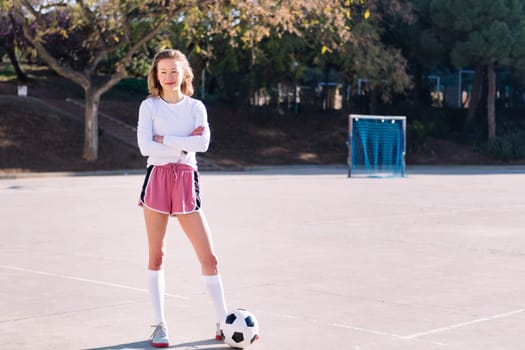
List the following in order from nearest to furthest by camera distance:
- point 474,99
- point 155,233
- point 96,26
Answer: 1. point 155,233
2. point 96,26
3. point 474,99

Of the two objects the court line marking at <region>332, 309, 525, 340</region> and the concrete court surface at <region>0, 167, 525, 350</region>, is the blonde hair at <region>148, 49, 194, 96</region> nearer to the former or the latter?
the concrete court surface at <region>0, 167, 525, 350</region>

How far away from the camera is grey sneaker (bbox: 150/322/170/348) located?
6.98 m

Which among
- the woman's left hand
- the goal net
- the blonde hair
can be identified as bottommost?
the goal net

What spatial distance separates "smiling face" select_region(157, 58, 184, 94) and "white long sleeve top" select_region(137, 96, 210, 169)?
117 mm

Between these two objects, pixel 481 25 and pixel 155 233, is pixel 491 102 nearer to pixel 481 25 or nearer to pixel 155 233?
pixel 481 25

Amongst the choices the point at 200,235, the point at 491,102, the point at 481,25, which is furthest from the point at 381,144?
the point at 200,235

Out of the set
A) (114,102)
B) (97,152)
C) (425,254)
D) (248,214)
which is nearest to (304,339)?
(425,254)

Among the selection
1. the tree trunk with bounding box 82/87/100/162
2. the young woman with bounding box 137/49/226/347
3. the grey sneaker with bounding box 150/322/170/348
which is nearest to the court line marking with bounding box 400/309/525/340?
the young woman with bounding box 137/49/226/347

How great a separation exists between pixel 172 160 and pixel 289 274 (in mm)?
3718

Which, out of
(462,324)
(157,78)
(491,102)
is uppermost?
(157,78)

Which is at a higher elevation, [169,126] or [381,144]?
[169,126]

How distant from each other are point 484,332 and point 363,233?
22.6 feet

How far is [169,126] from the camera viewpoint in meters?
7.09

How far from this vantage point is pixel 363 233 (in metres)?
14.5
